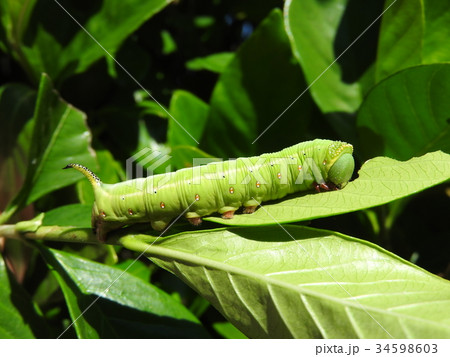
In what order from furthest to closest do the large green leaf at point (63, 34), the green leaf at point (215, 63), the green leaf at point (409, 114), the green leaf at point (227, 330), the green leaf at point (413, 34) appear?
the green leaf at point (215, 63), the large green leaf at point (63, 34), the green leaf at point (227, 330), the green leaf at point (413, 34), the green leaf at point (409, 114)

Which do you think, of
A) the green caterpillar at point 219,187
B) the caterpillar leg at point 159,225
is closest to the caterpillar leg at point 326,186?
the green caterpillar at point 219,187

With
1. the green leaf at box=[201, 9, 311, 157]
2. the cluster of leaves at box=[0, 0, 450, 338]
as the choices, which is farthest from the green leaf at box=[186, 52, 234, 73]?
the green leaf at box=[201, 9, 311, 157]

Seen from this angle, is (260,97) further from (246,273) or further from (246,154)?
(246,273)

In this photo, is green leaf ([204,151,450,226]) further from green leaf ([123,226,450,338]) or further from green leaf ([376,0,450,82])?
green leaf ([376,0,450,82])

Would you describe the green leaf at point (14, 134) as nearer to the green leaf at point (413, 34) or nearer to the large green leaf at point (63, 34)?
the large green leaf at point (63, 34)

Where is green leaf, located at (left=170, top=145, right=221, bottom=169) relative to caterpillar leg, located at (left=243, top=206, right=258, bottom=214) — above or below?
above

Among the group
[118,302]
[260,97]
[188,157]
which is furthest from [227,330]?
[260,97]
